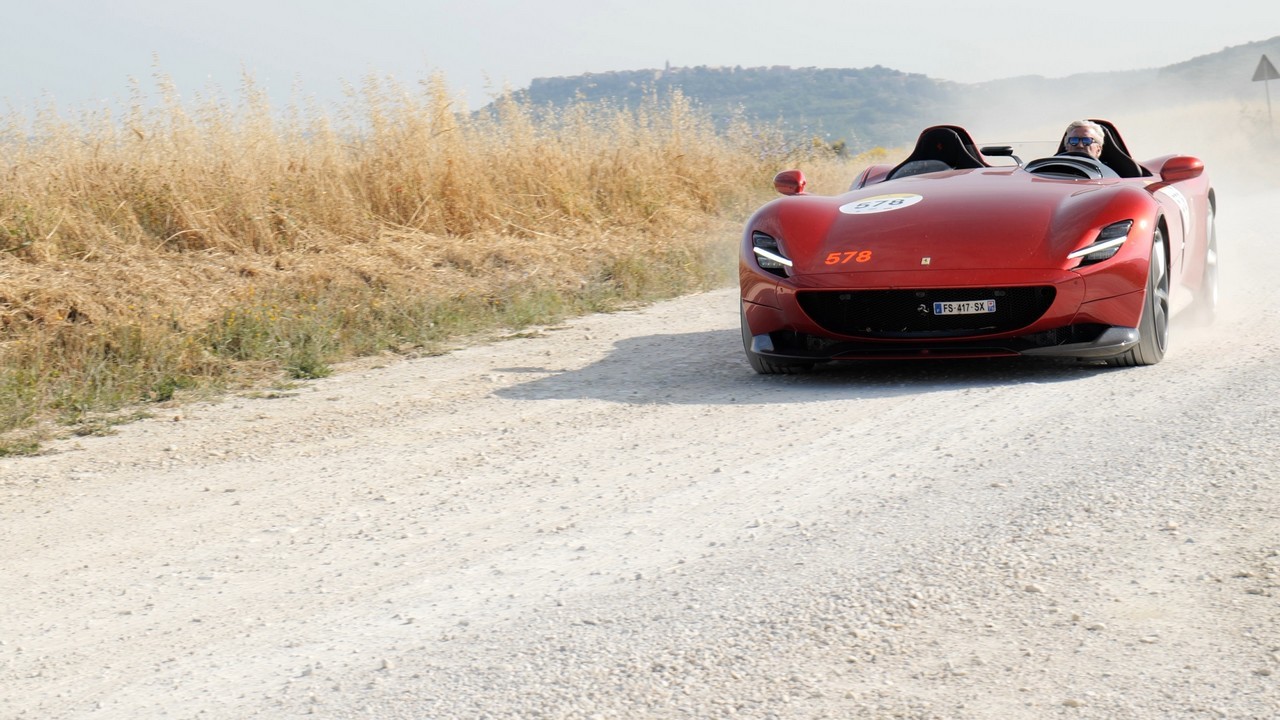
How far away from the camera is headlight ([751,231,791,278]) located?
255 inches

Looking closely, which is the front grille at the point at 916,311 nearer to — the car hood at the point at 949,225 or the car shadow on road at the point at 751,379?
the car hood at the point at 949,225

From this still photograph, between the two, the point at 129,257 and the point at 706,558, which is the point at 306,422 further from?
the point at 129,257

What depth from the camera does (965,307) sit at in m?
6.14

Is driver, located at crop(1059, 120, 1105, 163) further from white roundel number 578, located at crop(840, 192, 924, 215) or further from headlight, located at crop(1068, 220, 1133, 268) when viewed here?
headlight, located at crop(1068, 220, 1133, 268)

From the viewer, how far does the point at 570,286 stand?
10.8 metres

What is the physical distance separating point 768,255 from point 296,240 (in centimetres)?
514

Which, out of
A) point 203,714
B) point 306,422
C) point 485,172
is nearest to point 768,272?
point 306,422

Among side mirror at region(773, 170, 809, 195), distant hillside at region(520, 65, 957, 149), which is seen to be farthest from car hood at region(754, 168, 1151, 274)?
distant hillside at region(520, 65, 957, 149)

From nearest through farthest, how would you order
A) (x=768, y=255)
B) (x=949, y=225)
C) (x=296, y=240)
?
(x=949, y=225) → (x=768, y=255) → (x=296, y=240)

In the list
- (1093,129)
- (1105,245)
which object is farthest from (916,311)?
(1093,129)

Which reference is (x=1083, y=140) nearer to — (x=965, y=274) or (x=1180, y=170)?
(x=1180, y=170)

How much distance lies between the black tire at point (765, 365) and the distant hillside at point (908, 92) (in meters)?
63.7

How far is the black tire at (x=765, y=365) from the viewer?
6.70 meters

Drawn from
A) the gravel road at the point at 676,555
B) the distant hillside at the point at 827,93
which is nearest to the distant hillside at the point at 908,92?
the distant hillside at the point at 827,93
